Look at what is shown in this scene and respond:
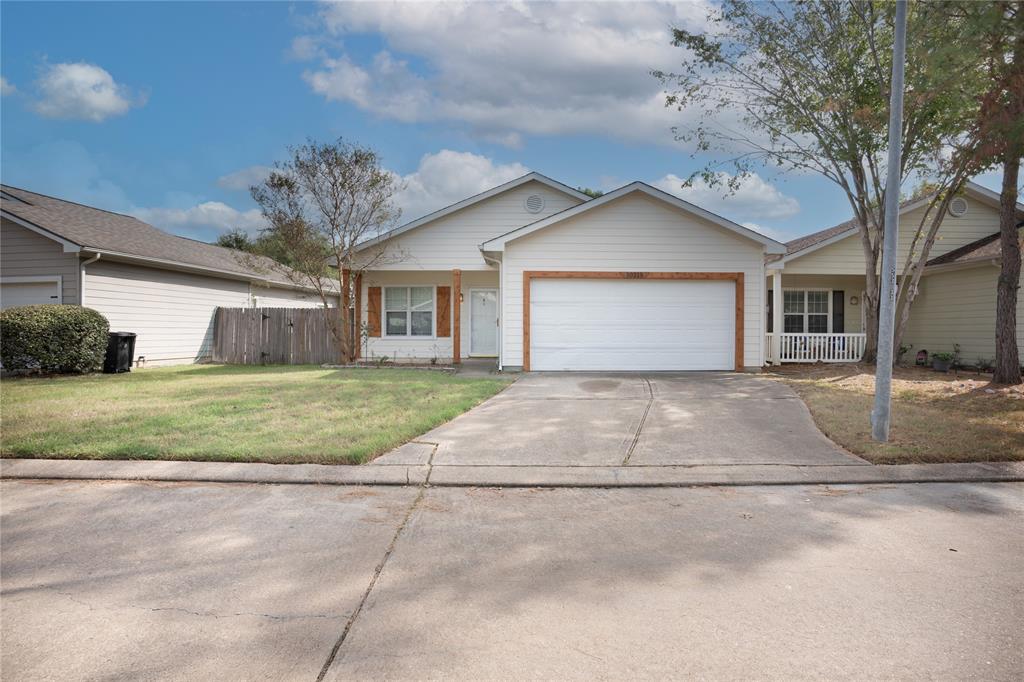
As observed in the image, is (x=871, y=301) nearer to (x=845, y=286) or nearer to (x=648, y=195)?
(x=845, y=286)

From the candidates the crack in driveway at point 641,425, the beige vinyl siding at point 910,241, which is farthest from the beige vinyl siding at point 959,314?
the crack in driveway at point 641,425

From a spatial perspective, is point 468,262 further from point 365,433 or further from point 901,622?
point 901,622

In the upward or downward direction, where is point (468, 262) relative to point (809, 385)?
upward

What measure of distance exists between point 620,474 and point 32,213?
18085 millimetres

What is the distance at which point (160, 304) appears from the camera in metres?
17.8

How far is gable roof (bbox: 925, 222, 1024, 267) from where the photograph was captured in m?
15.3

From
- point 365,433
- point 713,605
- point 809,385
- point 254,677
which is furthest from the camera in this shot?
point 809,385

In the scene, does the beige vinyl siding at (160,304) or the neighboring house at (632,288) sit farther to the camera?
the beige vinyl siding at (160,304)

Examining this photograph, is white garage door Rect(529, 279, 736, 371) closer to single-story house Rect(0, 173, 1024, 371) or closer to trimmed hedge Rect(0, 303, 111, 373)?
single-story house Rect(0, 173, 1024, 371)

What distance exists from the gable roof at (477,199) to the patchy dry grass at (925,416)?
877 centimetres

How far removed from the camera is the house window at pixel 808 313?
19688 mm

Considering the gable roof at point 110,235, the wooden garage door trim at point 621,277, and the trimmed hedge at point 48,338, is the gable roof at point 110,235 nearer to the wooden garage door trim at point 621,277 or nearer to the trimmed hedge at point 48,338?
the trimmed hedge at point 48,338

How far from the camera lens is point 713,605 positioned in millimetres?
3131

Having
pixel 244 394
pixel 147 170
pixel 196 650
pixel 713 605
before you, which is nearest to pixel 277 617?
pixel 196 650
